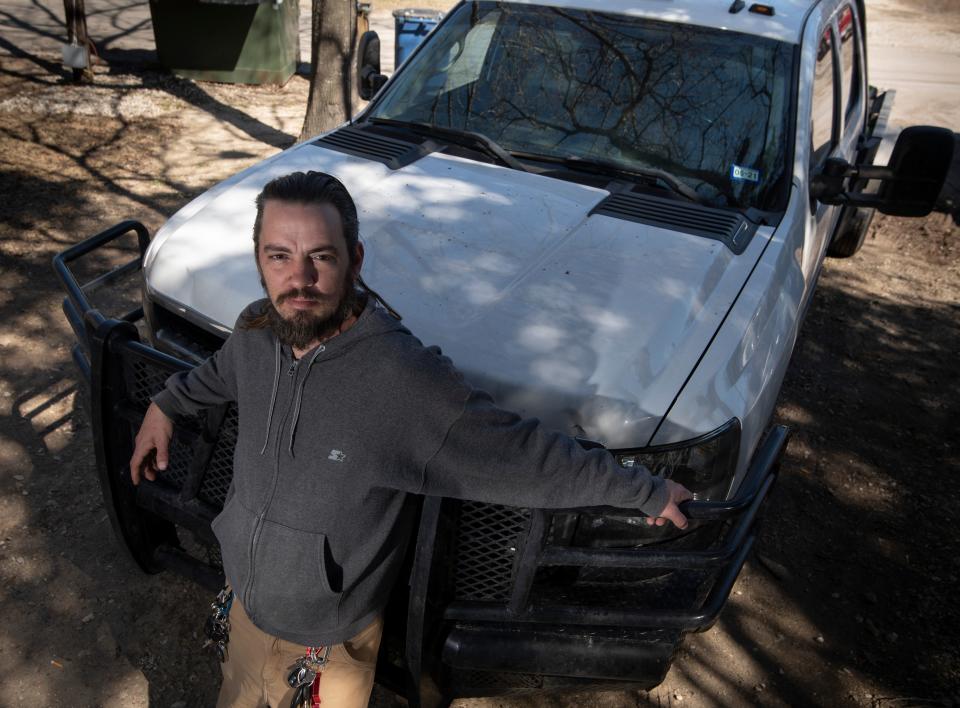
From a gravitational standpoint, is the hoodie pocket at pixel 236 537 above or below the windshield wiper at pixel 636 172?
below

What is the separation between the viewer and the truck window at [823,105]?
365 centimetres

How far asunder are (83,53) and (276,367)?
874 cm

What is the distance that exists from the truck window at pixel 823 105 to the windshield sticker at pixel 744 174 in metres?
0.36

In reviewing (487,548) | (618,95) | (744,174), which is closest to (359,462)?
(487,548)

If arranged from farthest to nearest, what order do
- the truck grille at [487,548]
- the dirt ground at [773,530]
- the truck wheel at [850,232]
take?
the truck wheel at [850,232] < the dirt ground at [773,530] < the truck grille at [487,548]

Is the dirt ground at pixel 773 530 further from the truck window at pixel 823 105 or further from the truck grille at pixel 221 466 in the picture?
the truck window at pixel 823 105

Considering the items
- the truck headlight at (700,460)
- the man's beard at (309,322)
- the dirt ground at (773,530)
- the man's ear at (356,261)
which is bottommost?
the dirt ground at (773,530)

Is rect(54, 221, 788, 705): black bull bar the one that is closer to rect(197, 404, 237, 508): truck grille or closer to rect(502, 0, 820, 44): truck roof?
rect(197, 404, 237, 508): truck grille

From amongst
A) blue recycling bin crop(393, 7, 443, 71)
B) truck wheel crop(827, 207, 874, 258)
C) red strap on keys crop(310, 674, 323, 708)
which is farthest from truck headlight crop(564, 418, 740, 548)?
blue recycling bin crop(393, 7, 443, 71)

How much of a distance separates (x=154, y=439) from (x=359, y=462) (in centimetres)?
81

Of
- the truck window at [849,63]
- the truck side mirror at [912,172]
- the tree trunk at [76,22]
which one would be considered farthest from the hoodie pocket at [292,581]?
the tree trunk at [76,22]

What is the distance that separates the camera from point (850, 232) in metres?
6.51

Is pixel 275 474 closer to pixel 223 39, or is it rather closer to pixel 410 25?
pixel 410 25

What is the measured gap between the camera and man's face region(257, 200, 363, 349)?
1.91 metres
